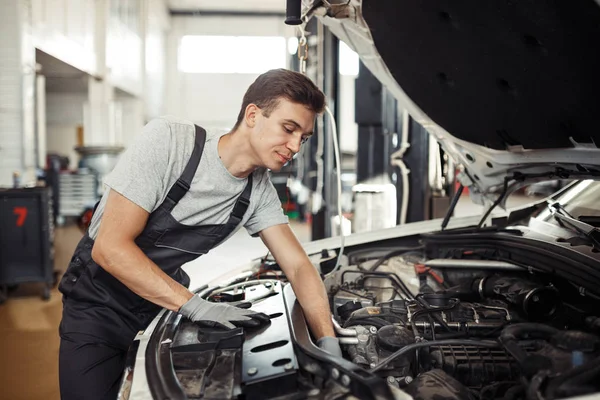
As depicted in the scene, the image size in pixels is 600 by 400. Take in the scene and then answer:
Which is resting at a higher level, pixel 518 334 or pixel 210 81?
pixel 210 81

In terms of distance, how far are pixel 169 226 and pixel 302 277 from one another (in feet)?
1.51

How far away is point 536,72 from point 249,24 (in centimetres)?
1468

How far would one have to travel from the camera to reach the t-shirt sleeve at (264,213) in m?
1.88

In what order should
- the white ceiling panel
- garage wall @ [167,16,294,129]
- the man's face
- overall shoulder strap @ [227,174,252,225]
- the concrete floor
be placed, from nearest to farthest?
the man's face, overall shoulder strap @ [227,174,252,225], the concrete floor, the white ceiling panel, garage wall @ [167,16,294,129]

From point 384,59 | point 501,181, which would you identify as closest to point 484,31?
point 384,59

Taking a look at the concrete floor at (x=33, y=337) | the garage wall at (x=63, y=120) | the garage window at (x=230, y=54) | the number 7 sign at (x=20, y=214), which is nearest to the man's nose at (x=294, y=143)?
the concrete floor at (x=33, y=337)

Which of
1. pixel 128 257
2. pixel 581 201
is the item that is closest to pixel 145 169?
pixel 128 257

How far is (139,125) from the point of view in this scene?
13.4m

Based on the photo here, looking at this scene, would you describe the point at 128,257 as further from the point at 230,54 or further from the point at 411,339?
the point at 230,54

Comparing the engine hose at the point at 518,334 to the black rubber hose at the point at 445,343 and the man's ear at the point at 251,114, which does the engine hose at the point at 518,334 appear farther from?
the man's ear at the point at 251,114

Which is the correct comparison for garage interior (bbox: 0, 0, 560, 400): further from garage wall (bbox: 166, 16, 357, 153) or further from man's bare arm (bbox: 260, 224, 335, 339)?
man's bare arm (bbox: 260, 224, 335, 339)

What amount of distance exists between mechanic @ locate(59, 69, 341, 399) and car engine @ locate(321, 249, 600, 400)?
16cm

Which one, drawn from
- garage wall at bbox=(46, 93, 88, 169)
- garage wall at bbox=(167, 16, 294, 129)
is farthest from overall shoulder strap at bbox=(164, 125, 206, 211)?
garage wall at bbox=(167, 16, 294, 129)

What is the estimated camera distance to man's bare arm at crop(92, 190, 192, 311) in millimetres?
1503
